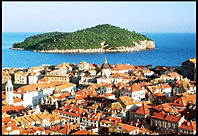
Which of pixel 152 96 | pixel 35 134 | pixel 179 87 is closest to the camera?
pixel 35 134

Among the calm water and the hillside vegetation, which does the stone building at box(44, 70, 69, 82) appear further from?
the hillside vegetation

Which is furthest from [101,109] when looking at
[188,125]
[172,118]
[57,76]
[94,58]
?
[94,58]

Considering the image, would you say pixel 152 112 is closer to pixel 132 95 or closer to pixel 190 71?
pixel 132 95

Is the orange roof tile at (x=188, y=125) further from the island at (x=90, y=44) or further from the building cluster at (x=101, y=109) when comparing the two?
the island at (x=90, y=44)

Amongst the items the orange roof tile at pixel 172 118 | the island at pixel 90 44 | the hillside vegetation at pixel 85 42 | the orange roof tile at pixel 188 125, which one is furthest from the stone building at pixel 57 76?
the hillside vegetation at pixel 85 42

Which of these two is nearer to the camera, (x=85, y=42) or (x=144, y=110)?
(x=144, y=110)

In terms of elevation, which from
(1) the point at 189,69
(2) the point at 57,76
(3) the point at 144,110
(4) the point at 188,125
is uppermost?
(1) the point at 189,69

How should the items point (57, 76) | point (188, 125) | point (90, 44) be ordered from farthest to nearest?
point (90, 44), point (57, 76), point (188, 125)

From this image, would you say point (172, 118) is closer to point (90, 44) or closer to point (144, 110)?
point (144, 110)

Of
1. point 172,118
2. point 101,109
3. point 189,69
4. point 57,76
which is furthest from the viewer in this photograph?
point 189,69

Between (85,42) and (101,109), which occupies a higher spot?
(85,42)

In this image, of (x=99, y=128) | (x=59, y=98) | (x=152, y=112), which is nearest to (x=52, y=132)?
(x=99, y=128)
